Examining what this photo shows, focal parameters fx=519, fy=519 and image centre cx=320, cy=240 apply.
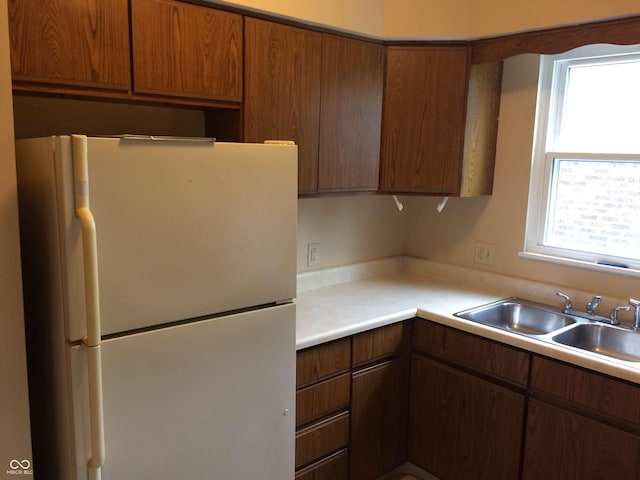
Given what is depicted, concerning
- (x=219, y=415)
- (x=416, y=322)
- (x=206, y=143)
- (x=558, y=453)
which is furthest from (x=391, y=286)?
(x=206, y=143)

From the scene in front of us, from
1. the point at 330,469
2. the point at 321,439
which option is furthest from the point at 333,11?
the point at 330,469

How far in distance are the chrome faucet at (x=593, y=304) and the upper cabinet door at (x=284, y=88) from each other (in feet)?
4.37

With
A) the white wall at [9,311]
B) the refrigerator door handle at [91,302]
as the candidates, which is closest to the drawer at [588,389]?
the refrigerator door handle at [91,302]

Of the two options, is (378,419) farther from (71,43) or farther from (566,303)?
(71,43)

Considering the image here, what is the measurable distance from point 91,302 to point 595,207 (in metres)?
2.20

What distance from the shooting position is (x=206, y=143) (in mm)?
1404

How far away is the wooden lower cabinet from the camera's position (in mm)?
2236

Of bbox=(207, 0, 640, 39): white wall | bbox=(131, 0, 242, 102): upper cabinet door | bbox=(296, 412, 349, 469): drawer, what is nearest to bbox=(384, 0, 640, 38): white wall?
bbox=(207, 0, 640, 39): white wall

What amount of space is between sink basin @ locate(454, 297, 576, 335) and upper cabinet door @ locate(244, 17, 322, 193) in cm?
99

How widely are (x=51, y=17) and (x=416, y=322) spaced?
1818 millimetres

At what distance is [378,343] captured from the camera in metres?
2.26

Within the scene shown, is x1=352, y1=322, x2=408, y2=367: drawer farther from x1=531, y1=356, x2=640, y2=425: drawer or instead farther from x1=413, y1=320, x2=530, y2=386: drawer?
x1=531, y1=356, x2=640, y2=425: drawer

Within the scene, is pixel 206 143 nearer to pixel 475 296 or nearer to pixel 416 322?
pixel 416 322

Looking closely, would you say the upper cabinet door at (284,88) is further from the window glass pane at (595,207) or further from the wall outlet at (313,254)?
the window glass pane at (595,207)
